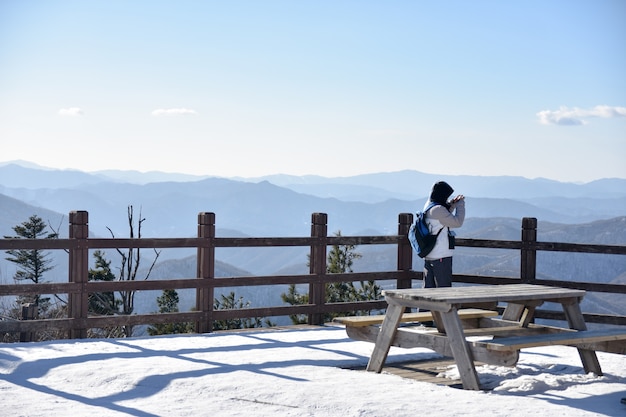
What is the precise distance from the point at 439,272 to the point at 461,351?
9.14 feet

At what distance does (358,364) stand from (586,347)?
2.06 meters

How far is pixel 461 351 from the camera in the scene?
23.9 ft

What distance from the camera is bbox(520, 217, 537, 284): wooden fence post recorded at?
11.5 metres

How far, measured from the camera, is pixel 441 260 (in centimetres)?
1002

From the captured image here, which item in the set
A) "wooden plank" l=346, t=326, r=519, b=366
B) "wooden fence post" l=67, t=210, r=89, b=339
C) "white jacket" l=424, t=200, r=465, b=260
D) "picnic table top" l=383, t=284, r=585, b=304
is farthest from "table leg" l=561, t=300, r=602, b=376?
"wooden fence post" l=67, t=210, r=89, b=339

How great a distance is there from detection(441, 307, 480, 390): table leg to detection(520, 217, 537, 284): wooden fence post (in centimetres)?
447

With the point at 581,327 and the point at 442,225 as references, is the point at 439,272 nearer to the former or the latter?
the point at 442,225

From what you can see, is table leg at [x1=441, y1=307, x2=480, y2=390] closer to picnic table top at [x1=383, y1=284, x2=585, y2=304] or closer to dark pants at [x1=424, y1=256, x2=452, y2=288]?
picnic table top at [x1=383, y1=284, x2=585, y2=304]

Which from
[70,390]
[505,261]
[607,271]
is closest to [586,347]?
[70,390]

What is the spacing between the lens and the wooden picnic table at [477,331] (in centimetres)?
723

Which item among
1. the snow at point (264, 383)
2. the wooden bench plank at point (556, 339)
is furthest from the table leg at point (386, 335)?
the wooden bench plank at point (556, 339)

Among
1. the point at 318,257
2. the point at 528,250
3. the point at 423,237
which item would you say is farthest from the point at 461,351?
the point at 528,250

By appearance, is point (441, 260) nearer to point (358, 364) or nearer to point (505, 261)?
point (358, 364)

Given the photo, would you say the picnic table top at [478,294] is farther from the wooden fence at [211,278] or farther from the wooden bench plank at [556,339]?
the wooden fence at [211,278]
